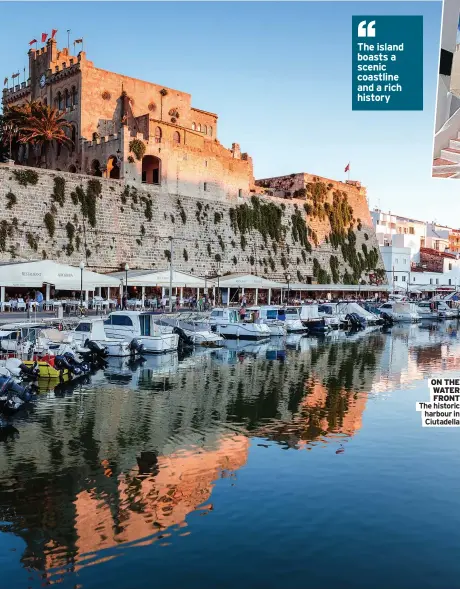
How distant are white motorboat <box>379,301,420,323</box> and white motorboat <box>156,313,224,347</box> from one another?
64.7 ft

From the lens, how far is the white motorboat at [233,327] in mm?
30438

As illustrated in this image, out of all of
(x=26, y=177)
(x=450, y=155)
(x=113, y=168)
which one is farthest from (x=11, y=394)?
(x=113, y=168)

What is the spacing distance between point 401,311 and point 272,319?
15.1 m

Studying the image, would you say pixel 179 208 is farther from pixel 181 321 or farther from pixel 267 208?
pixel 181 321

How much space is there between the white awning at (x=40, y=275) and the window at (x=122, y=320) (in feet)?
11.4

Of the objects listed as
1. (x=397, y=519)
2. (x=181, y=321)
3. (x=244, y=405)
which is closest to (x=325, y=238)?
(x=181, y=321)

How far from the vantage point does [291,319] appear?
117 ft

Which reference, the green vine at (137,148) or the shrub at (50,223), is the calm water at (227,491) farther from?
the green vine at (137,148)

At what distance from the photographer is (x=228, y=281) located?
126ft

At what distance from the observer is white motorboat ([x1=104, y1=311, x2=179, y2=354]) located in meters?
24.0

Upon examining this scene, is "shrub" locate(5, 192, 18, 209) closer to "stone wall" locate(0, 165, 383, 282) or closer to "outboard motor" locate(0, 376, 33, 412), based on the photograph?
"stone wall" locate(0, 165, 383, 282)

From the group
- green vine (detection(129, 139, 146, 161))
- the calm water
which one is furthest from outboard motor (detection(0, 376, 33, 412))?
green vine (detection(129, 139, 146, 161))

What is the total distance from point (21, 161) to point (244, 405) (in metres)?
36.6

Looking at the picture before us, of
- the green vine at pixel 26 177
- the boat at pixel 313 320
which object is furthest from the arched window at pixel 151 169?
the boat at pixel 313 320
